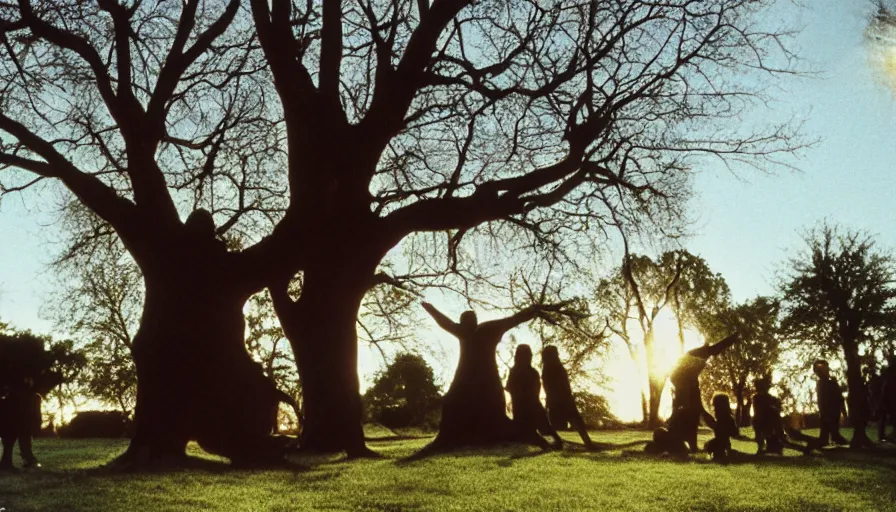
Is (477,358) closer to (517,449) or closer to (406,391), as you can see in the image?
(517,449)

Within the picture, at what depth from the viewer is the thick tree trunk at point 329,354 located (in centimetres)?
1309

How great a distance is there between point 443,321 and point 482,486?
308 inches

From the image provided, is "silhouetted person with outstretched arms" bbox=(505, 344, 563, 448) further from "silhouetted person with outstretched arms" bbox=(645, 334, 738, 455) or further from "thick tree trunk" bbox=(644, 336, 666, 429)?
"thick tree trunk" bbox=(644, 336, 666, 429)

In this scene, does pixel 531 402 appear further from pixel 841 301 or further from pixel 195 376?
pixel 841 301

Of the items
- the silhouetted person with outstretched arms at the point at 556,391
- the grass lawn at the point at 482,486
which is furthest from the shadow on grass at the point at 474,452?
the silhouetted person with outstretched arms at the point at 556,391

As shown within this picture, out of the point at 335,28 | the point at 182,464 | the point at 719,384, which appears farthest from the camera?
the point at 719,384

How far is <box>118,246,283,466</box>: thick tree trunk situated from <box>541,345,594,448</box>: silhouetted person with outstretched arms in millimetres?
6169

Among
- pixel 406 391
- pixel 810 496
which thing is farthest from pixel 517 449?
pixel 406 391

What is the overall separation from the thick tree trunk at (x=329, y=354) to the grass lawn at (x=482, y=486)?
231cm

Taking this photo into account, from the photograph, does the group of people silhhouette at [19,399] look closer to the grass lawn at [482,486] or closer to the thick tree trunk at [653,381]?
the grass lawn at [482,486]

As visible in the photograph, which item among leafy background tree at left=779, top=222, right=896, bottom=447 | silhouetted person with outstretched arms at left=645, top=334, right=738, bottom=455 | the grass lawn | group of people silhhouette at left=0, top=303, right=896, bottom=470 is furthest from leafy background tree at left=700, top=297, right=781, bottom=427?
the grass lawn

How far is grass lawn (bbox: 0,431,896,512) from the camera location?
239 inches

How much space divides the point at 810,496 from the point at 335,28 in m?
12.0

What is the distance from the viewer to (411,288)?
18.9m
